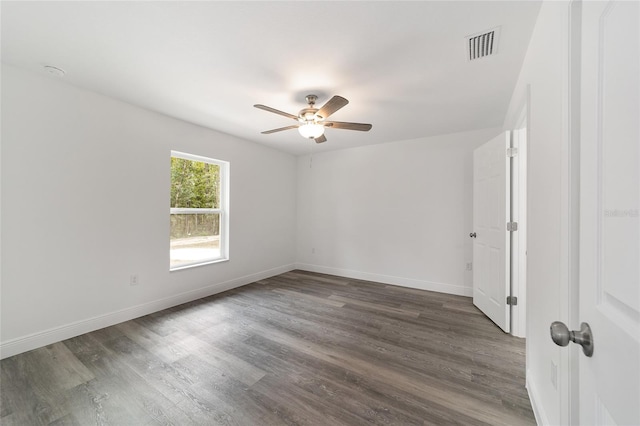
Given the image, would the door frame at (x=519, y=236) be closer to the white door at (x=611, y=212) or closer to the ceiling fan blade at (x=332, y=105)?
the ceiling fan blade at (x=332, y=105)

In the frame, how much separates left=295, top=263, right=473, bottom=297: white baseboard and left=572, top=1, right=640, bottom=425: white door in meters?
3.33

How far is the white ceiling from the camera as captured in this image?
4.91 ft

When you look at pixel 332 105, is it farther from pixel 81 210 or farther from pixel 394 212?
pixel 81 210

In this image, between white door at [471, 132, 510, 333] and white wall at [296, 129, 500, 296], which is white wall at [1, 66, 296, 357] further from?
white door at [471, 132, 510, 333]

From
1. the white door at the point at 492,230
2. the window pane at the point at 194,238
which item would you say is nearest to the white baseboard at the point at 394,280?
the white door at the point at 492,230

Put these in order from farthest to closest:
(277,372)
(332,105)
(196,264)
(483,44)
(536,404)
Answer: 1. (196,264)
2. (332,105)
3. (277,372)
4. (483,44)
5. (536,404)

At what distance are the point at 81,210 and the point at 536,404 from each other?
13.6 feet

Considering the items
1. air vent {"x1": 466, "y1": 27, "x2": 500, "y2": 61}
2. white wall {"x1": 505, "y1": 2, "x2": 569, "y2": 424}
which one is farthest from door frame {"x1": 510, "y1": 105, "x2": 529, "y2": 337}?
air vent {"x1": 466, "y1": 27, "x2": 500, "y2": 61}

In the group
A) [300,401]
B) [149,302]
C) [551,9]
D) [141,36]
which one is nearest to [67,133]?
[141,36]

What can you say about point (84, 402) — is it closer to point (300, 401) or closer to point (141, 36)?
point (300, 401)

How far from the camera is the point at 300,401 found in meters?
1.62

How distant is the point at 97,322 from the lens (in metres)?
2.56

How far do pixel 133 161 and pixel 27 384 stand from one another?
2181mm

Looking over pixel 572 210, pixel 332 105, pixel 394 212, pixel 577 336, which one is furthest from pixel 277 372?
pixel 394 212
